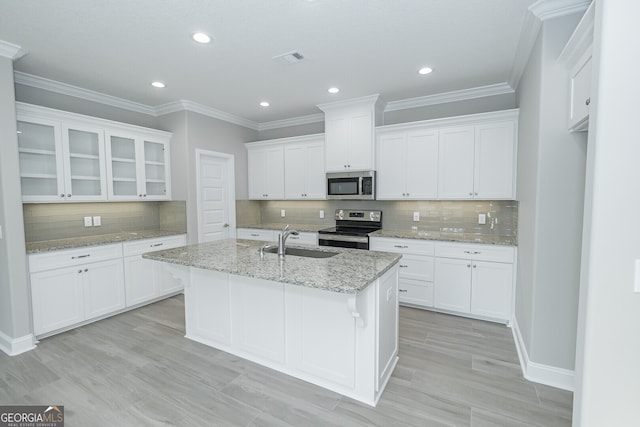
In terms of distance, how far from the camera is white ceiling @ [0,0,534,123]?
2.11 m

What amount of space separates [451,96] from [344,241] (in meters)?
2.38

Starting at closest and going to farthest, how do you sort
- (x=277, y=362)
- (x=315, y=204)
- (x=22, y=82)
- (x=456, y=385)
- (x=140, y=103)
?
(x=456, y=385) → (x=277, y=362) → (x=22, y=82) → (x=140, y=103) → (x=315, y=204)

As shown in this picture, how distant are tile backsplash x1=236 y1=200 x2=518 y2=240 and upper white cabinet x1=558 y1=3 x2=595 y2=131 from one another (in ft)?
5.62

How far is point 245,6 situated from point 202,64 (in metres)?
1.11

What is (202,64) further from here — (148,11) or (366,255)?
(366,255)

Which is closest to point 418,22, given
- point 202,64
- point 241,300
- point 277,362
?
point 202,64

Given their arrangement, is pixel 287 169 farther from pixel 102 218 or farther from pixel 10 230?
pixel 10 230

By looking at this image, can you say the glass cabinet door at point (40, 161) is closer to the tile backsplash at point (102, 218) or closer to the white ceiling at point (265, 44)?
the tile backsplash at point (102, 218)

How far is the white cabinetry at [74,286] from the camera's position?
2.94 m

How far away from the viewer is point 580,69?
1825 millimetres

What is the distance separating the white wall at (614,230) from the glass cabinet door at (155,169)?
4.62 metres

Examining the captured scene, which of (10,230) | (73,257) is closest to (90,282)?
(73,257)

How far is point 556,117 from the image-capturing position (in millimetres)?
2105

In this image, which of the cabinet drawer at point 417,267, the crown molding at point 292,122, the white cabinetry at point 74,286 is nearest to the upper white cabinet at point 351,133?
the crown molding at point 292,122
